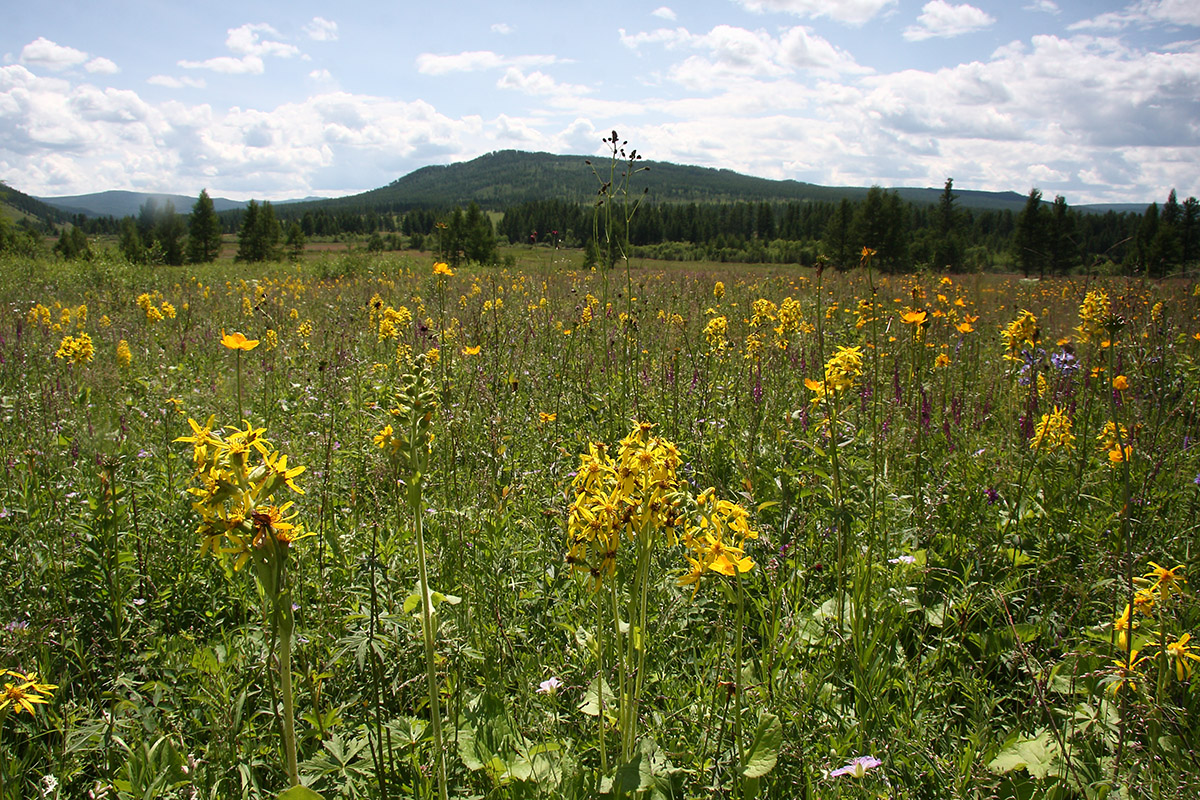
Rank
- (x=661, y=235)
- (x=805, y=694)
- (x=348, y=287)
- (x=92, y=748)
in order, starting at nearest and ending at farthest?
(x=92, y=748) < (x=805, y=694) < (x=348, y=287) < (x=661, y=235)

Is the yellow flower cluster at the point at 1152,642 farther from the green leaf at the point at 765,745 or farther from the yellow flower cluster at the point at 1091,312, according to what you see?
the yellow flower cluster at the point at 1091,312

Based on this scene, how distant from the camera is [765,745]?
1528 mm

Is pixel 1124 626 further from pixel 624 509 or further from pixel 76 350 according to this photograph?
pixel 76 350

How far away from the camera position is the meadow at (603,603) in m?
1.48

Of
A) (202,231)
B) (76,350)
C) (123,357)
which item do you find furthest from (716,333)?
(202,231)

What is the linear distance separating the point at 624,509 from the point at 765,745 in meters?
0.77

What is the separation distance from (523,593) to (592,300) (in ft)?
14.1

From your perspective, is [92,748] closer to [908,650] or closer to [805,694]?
[805,694]

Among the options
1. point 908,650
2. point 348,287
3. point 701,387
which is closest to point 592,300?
point 701,387


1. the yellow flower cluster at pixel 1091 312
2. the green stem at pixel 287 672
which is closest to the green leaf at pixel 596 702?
the green stem at pixel 287 672

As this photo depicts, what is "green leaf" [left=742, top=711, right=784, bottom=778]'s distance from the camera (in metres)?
1.49

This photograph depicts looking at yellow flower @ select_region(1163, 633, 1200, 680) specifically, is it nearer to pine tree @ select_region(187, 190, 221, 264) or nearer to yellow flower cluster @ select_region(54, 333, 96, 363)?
yellow flower cluster @ select_region(54, 333, 96, 363)

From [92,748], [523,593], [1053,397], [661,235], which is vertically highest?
[661,235]

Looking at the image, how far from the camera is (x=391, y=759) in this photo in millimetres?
1470
